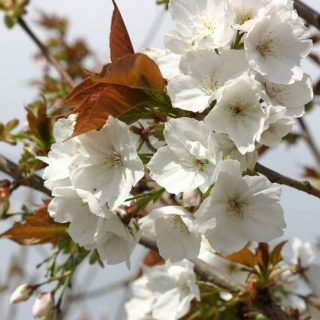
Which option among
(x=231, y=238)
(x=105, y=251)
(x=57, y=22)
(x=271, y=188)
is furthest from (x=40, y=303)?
(x=57, y=22)

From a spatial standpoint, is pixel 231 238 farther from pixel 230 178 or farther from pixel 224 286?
pixel 224 286

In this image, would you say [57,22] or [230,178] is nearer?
[230,178]

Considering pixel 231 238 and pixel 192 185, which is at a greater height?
pixel 192 185

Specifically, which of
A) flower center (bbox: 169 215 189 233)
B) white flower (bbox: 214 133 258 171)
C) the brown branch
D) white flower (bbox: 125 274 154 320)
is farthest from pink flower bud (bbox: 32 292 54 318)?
white flower (bbox: 214 133 258 171)

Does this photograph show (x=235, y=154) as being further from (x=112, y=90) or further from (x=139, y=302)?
(x=139, y=302)

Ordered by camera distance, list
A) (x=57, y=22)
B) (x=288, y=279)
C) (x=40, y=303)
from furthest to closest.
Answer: (x=57, y=22) → (x=288, y=279) → (x=40, y=303)

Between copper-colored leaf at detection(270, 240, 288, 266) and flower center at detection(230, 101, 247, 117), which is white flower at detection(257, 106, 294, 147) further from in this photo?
copper-colored leaf at detection(270, 240, 288, 266)

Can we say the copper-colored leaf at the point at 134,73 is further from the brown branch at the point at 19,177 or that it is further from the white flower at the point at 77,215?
the brown branch at the point at 19,177
